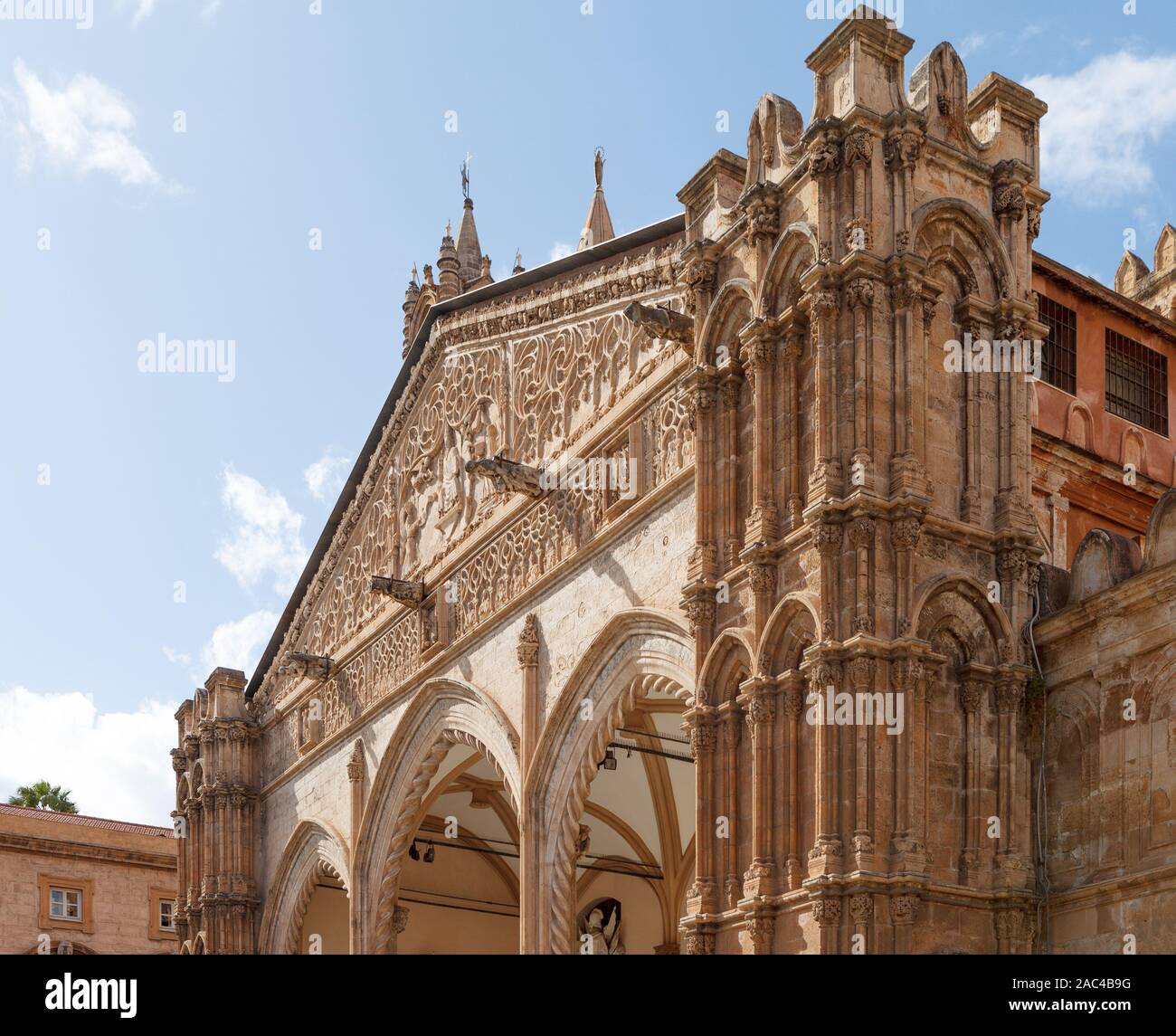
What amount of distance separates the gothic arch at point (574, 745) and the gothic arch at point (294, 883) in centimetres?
847

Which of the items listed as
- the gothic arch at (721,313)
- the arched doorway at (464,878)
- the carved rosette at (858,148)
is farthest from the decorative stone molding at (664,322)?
the arched doorway at (464,878)

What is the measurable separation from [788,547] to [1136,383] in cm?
686

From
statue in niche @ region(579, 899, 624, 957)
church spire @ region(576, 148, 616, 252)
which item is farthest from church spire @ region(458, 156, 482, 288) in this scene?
statue in niche @ region(579, 899, 624, 957)

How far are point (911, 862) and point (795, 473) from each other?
4.20 metres

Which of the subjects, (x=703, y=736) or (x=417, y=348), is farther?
(x=417, y=348)

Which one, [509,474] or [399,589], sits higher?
[509,474]

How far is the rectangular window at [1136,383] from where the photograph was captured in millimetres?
22250

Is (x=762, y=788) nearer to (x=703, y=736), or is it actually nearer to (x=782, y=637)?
(x=703, y=736)

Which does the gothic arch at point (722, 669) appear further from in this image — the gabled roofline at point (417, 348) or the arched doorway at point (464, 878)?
the arched doorway at point (464, 878)

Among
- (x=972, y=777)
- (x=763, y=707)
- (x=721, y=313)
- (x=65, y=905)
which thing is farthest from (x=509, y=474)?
(x=65, y=905)

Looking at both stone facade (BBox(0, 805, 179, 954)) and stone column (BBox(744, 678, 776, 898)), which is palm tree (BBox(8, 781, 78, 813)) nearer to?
stone facade (BBox(0, 805, 179, 954))

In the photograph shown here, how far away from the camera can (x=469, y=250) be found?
4656 centimetres
